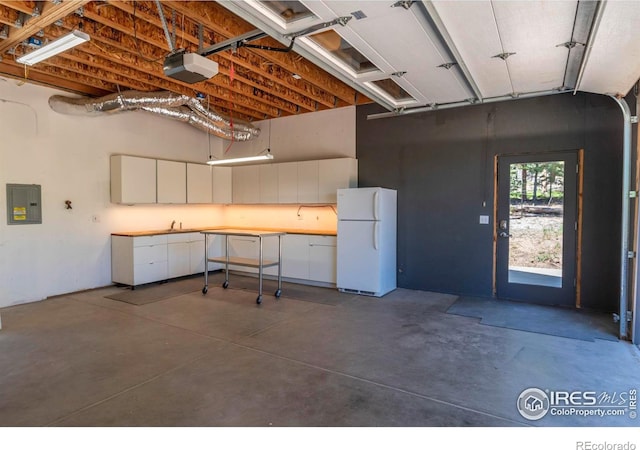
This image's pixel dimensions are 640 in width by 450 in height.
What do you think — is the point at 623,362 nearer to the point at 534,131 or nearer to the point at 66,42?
the point at 534,131

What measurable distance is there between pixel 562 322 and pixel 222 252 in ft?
19.1

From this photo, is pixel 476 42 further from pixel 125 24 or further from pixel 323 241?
pixel 323 241

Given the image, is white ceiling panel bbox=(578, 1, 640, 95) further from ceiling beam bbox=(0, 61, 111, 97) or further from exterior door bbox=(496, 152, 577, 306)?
ceiling beam bbox=(0, 61, 111, 97)

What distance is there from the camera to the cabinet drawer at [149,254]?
5.77 m

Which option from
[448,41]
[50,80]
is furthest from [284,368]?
[50,80]

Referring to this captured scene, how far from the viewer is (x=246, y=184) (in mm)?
7270

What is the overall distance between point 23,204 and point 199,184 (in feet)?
Answer: 8.89

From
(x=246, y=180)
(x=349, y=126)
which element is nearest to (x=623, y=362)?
(x=349, y=126)

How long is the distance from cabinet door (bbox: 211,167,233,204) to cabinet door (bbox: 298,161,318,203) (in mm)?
1764

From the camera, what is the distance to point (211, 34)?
400 cm

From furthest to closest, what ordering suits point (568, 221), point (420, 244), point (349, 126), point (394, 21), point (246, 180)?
1. point (246, 180)
2. point (349, 126)
3. point (420, 244)
4. point (568, 221)
5. point (394, 21)

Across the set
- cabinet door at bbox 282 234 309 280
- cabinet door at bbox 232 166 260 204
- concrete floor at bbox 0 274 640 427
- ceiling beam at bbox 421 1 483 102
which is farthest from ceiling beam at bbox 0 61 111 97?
ceiling beam at bbox 421 1 483 102

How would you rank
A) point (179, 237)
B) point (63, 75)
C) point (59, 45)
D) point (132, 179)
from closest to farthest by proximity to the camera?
point (59, 45)
point (63, 75)
point (132, 179)
point (179, 237)

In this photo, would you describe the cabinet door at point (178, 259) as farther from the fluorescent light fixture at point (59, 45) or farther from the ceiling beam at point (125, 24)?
the fluorescent light fixture at point (59, 45)
